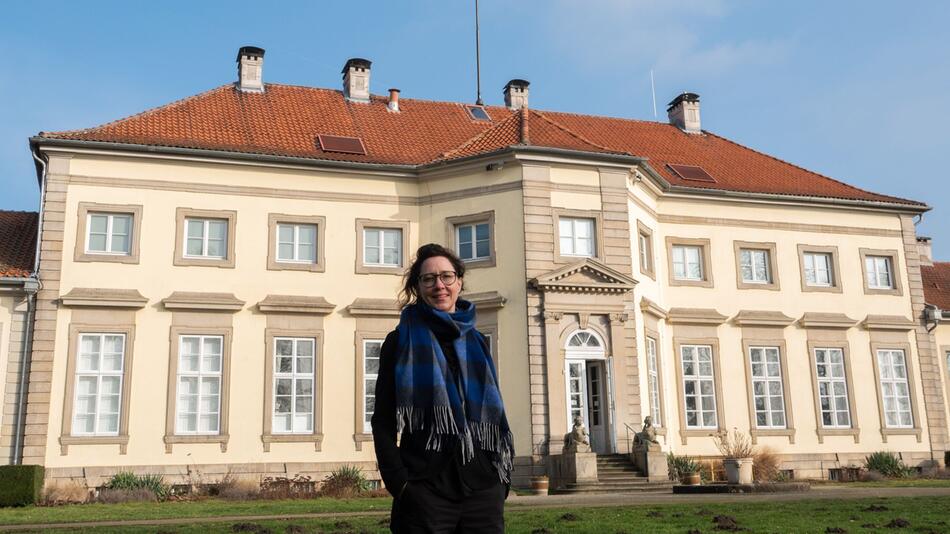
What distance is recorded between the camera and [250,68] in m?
26.3

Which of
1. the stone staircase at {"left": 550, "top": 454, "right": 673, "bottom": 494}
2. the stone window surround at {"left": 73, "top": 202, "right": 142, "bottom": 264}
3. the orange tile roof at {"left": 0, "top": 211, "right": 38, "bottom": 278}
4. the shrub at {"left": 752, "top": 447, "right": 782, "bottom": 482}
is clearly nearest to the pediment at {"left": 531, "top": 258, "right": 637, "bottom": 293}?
the stone staircase at {"left": 550, "top": 454, "right": 673, "bottom": 494}

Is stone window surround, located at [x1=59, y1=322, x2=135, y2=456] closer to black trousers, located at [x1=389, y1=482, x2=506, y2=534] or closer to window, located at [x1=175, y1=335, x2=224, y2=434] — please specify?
window, located at [x1=175, y1=335, x2=224, y2=434]

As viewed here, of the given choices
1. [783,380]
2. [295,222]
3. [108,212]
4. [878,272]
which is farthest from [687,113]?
[108,212]

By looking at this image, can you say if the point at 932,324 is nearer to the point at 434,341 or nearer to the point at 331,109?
the point at 331,109

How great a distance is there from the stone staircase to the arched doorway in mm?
605

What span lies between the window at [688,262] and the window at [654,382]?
2.76 metres

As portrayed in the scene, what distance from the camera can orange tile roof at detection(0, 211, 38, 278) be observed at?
21.2 meters

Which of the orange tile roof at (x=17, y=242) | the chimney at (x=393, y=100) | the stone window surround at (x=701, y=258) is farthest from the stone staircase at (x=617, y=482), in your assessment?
the orange tile roof at (x=17, y=242)

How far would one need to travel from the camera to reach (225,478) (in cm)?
2052

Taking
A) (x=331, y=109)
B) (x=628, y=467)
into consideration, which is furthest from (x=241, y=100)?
(x=628, y=467)

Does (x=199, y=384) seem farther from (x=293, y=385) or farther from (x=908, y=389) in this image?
(x=908, y=389)

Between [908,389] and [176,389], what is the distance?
20.7 meters

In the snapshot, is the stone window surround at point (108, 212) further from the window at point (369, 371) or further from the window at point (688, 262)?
the window at point (688, 262)

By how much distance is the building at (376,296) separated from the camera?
2088 cm
